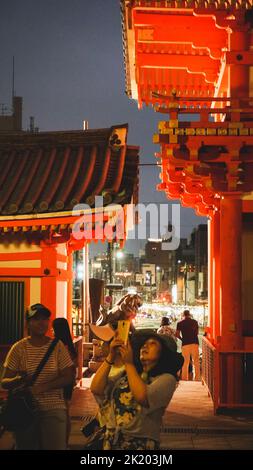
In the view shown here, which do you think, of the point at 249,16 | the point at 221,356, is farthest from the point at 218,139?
the point at 221,356

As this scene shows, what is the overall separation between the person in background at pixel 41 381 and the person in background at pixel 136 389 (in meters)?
0.83

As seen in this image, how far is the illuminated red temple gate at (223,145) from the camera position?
9.52 meters

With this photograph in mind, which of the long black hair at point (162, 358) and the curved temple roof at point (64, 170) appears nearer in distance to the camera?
the long black hair at point (162, 358)

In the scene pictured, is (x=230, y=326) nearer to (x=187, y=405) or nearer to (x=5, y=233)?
(x=187, y=405)

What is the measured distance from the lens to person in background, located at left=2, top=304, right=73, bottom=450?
17.3 feet

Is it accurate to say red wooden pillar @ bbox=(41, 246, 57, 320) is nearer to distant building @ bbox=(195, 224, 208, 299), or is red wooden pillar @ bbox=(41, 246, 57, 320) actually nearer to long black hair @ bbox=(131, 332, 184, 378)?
long black hair @ bbox=(131, 332, 184, 378)

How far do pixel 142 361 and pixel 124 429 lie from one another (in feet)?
1.73

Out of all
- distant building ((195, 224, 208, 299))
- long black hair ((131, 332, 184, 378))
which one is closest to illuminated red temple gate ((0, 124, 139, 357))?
long black hair ((131, 332, 184, 378))

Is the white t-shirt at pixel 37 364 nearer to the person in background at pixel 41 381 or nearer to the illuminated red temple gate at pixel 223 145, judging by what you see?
the person in background at pixel 41 381

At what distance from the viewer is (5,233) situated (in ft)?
35.0

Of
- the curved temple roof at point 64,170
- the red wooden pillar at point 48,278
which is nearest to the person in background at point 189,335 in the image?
the curved temple roof at point 64,170

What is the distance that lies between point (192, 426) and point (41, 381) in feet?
13.6

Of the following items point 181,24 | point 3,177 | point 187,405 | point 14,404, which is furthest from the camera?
point 3,177

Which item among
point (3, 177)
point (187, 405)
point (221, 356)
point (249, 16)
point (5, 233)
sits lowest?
point (187, 405)
